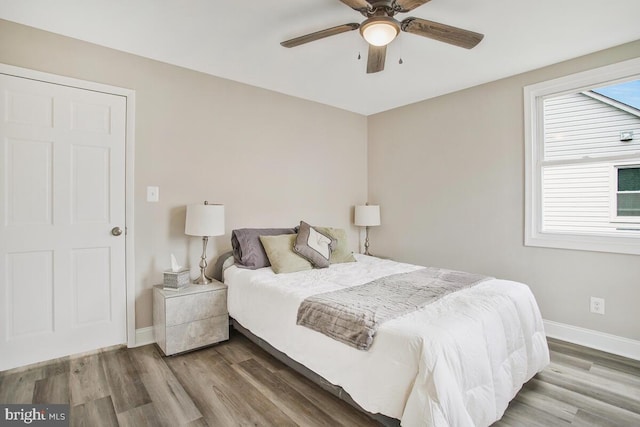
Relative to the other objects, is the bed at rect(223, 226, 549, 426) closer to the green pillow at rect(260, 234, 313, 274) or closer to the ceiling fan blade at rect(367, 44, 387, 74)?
the green pillow at rect(260, 234, 313, 274)

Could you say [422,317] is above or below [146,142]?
below

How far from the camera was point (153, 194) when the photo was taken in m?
2.87

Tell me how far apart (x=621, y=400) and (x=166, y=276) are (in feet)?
10.6

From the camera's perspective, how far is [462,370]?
150 centimetres

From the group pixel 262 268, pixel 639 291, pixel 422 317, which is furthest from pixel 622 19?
pixel 262 268

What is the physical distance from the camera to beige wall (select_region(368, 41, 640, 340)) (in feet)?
9.04

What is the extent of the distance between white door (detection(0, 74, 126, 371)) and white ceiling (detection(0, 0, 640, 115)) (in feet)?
1.89

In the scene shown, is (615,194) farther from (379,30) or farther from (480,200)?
(379,30)

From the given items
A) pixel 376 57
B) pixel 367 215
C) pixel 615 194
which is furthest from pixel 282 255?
pixel 615 194

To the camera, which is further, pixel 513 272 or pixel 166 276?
pixel 513 272

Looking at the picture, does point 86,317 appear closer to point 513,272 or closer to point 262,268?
point 262,268

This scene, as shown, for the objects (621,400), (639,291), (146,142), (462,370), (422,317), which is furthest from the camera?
(146,142)

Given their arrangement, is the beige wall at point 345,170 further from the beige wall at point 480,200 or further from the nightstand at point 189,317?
the nightstand at point 189,317

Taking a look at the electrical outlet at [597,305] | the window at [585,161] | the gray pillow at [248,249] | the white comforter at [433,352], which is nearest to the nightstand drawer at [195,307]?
the gray pillow at [248,249]
